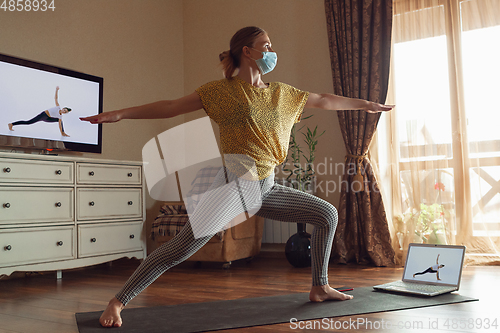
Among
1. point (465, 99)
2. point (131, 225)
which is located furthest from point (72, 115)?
point (465, 99)

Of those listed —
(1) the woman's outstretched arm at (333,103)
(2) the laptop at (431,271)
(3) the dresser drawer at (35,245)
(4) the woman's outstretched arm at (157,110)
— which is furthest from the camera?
(3) the dresser drawer at (35,245)

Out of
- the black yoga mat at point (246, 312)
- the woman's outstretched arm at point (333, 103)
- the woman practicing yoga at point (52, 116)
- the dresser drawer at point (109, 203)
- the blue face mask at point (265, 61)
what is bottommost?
the black yoga mat at point (246, 312)

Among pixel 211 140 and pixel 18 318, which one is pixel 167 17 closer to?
pixel 211 140

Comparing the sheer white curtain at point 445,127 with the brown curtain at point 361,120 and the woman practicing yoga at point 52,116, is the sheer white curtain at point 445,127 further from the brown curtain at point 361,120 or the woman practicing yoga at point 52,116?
the woman practicing yoga at point 52,116

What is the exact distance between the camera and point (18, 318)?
2023mm

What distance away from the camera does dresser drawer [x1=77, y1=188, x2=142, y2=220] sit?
3412 millimetres

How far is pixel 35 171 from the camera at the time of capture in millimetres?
3113

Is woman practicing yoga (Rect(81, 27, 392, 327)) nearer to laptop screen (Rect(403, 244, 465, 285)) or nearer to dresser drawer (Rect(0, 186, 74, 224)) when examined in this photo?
laptop screen (Rect(403, 244, 465, 285))

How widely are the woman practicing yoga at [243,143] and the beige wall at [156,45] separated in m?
2.20

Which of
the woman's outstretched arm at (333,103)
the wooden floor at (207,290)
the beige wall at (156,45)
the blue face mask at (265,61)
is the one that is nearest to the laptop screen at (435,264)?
the wooden floor at (207,290)

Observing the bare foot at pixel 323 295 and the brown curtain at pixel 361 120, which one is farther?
the brown curtain at pixel 361 120

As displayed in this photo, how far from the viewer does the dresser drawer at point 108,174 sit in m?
3.42

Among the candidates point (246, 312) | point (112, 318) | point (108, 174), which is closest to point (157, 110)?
point (112, 318)

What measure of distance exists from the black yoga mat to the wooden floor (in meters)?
0.07
